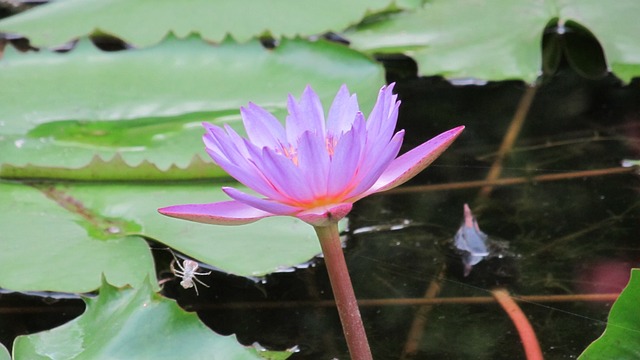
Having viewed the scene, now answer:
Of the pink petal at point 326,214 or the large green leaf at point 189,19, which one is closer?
the pink petal at point 326,214

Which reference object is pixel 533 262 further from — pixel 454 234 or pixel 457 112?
pixel 457 112

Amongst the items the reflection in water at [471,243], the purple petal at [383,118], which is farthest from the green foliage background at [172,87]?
the purple petal at [383,118]

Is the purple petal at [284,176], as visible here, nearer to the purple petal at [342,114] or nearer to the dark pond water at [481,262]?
the purple petal at [342,114]

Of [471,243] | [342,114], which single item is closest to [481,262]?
[471,243]

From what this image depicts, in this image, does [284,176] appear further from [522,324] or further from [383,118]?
[522,324]

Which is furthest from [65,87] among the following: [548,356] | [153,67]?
[548,356]

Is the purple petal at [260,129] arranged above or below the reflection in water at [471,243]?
above
